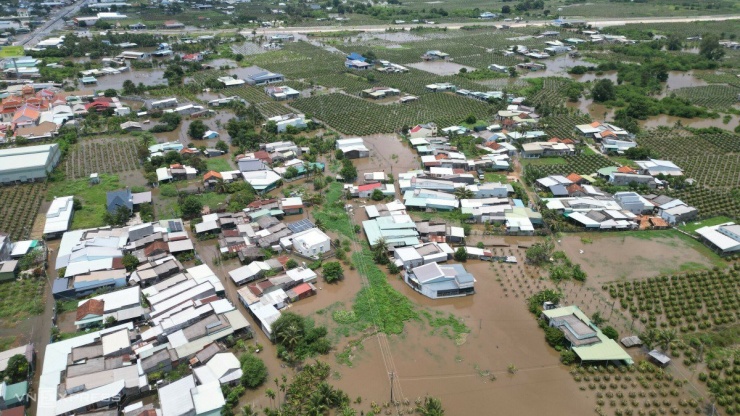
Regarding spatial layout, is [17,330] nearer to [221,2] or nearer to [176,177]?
[176,177]

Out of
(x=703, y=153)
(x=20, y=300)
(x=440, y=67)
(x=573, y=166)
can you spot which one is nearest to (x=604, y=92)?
(x=703, y=153)

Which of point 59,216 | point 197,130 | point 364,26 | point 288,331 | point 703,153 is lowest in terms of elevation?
point 59,216

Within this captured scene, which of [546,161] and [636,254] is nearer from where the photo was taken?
[636,254]

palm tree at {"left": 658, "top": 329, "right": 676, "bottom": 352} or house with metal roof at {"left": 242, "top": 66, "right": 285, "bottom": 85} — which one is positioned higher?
palm tree at {"left": 658, "top": 329, "right": 676, "bottom": 352}

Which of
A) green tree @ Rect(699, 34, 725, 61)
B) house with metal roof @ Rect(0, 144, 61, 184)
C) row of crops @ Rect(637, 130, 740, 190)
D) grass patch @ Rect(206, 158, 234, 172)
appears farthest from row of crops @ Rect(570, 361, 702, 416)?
green tree @ Rect(699, 34, 725, 61)

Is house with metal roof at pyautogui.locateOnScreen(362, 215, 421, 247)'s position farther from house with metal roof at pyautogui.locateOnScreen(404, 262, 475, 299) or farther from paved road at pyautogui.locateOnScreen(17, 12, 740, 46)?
paved road at pyautogui.locateOnScreen(17, 12, 740, 46)

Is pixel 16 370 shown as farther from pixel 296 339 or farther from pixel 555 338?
pixel 555 338
